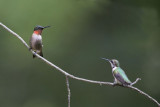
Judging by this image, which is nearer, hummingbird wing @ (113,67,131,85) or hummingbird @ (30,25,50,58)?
hummingbird wing @ (113,67,131,85)

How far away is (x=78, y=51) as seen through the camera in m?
9.30

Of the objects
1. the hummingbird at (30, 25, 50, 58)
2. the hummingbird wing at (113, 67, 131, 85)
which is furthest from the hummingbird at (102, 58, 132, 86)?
the hummingbird at (30, 25, 50, 58)

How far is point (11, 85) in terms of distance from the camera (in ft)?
30.6

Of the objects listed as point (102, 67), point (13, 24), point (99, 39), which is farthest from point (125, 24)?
point (13, 24)

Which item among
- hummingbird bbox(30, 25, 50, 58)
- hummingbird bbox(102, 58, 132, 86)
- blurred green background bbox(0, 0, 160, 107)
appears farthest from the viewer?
blurred green background bbox(0, 0, 160, 107)

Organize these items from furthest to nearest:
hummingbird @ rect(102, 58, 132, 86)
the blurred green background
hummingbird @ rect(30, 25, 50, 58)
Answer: the blurred green background
hummingbird @ rect(30, 25, 50, 58)
hummingbird @ rect(102, 58, 132, 86)

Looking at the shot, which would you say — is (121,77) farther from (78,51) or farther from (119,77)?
(78,51)

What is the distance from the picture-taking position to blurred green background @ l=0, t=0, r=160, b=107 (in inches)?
341

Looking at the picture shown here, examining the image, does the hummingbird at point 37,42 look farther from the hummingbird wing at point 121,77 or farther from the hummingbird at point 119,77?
the hummingbird wing at point 121,77

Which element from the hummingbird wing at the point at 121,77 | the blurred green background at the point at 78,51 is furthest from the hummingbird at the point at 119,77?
A: the blurred green background at the point at 78,51

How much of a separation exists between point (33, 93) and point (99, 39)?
2.24 metres

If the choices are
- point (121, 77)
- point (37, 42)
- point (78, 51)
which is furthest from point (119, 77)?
point (78, 51)

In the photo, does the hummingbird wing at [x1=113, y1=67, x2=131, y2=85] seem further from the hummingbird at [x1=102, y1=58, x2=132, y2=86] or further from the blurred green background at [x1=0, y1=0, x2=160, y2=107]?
the blurred green background at [x1=0, y1=0, x2=160, y2=107]

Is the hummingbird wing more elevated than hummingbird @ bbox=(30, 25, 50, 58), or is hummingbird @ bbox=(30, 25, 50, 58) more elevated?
hummingbird @ bbox=(30, 25, 50, 58)
